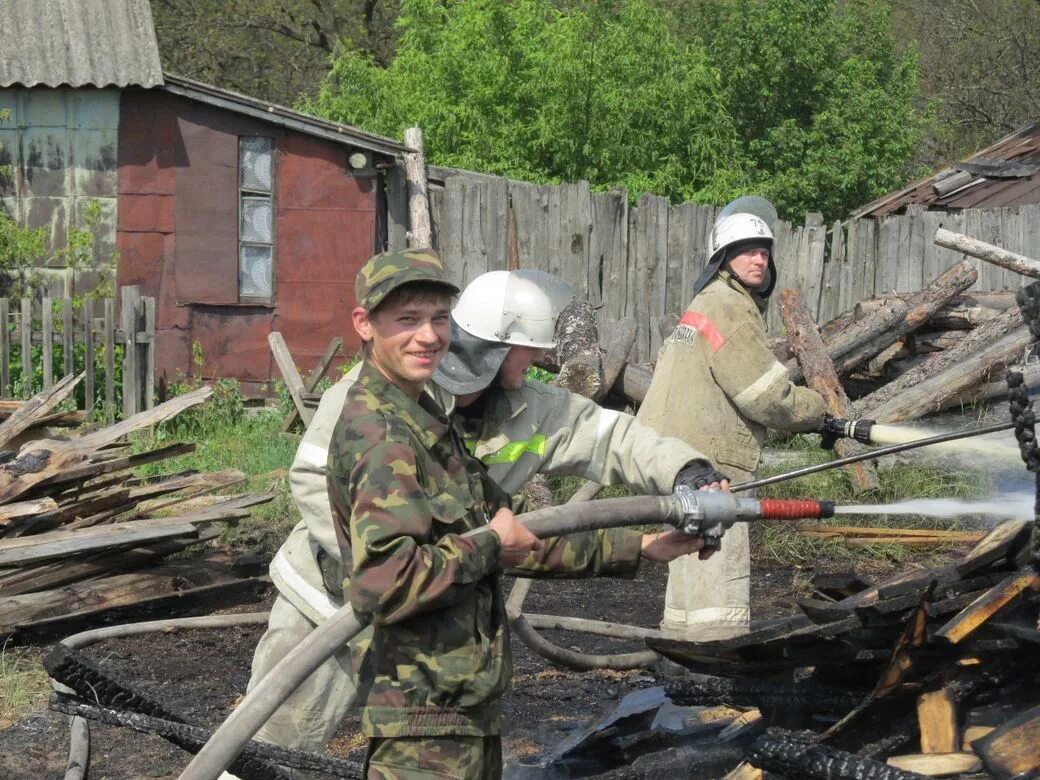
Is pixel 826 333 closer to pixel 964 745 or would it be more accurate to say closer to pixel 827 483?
pixel 827 483

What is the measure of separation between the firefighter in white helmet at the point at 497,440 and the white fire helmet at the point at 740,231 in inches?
64.4

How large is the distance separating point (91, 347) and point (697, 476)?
381 inches

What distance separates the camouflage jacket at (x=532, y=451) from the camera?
4.20 metres

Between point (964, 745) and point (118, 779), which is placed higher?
point (964, 745)

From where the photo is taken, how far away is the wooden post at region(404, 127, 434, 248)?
1348 cm

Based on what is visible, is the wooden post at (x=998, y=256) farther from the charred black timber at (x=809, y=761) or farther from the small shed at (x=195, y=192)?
the small shed at (x=195, y=192)

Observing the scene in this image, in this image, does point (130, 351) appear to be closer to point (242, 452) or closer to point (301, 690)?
point (242, 452)

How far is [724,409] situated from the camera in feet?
19.3

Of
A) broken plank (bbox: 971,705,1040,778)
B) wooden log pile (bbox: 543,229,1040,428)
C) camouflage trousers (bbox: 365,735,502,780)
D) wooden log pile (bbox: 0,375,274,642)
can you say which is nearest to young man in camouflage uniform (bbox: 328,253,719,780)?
camouflage trousers (bbox: 365,735,502,780)

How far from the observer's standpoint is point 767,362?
582 centimetres

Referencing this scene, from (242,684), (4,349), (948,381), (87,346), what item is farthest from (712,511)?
(4,349)

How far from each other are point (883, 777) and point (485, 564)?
129 centimetres

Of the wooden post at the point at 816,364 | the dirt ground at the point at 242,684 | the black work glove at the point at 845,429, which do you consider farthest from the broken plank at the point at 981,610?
the wooden post at the point at 816,364

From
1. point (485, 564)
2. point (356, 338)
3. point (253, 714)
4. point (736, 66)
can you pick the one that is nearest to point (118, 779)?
point (253, 714)
